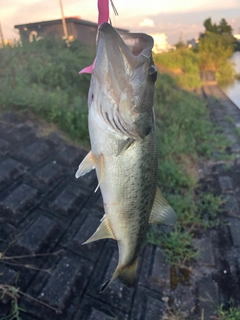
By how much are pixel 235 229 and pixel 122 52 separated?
3224 millimetres

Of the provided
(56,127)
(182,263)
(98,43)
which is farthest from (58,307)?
(56,127)

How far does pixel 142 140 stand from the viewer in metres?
1.44

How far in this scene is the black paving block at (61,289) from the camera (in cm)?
250

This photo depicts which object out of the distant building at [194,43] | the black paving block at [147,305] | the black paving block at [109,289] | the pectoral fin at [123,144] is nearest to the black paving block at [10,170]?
the black paving block at [109,289]

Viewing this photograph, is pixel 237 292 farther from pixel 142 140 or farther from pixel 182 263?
pixel 142 140

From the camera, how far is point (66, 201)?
11.9ft

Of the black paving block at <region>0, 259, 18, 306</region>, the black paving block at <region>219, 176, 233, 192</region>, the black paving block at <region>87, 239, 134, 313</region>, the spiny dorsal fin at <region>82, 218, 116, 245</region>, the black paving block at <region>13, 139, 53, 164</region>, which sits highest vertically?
the spiny dorsal fin at <region>82, 218, 116, 245</region>

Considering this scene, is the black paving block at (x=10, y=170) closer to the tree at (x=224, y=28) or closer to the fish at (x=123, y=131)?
the fish at (x=123, y=131)

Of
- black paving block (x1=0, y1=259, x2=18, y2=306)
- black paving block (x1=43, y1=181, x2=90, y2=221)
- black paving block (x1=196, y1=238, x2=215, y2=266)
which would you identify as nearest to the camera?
black paving block (x1=0, y1=259, x2=18, y2=306)

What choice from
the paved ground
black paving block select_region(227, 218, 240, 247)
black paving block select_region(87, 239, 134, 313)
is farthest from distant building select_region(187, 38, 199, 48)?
black paving block select_region(87, 239, 134, 313)

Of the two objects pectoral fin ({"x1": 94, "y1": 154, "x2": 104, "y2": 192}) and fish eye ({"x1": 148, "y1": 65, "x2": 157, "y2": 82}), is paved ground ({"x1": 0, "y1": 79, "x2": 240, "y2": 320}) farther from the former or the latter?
fish eye ({"x1": 148, "y1": 65, "x2": 157, "y2": 82})

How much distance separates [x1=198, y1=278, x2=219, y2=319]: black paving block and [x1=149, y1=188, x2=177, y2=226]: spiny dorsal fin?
167 centimetres

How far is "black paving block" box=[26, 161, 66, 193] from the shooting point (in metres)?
3.70

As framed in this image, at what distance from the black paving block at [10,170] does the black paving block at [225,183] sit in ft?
9.97
